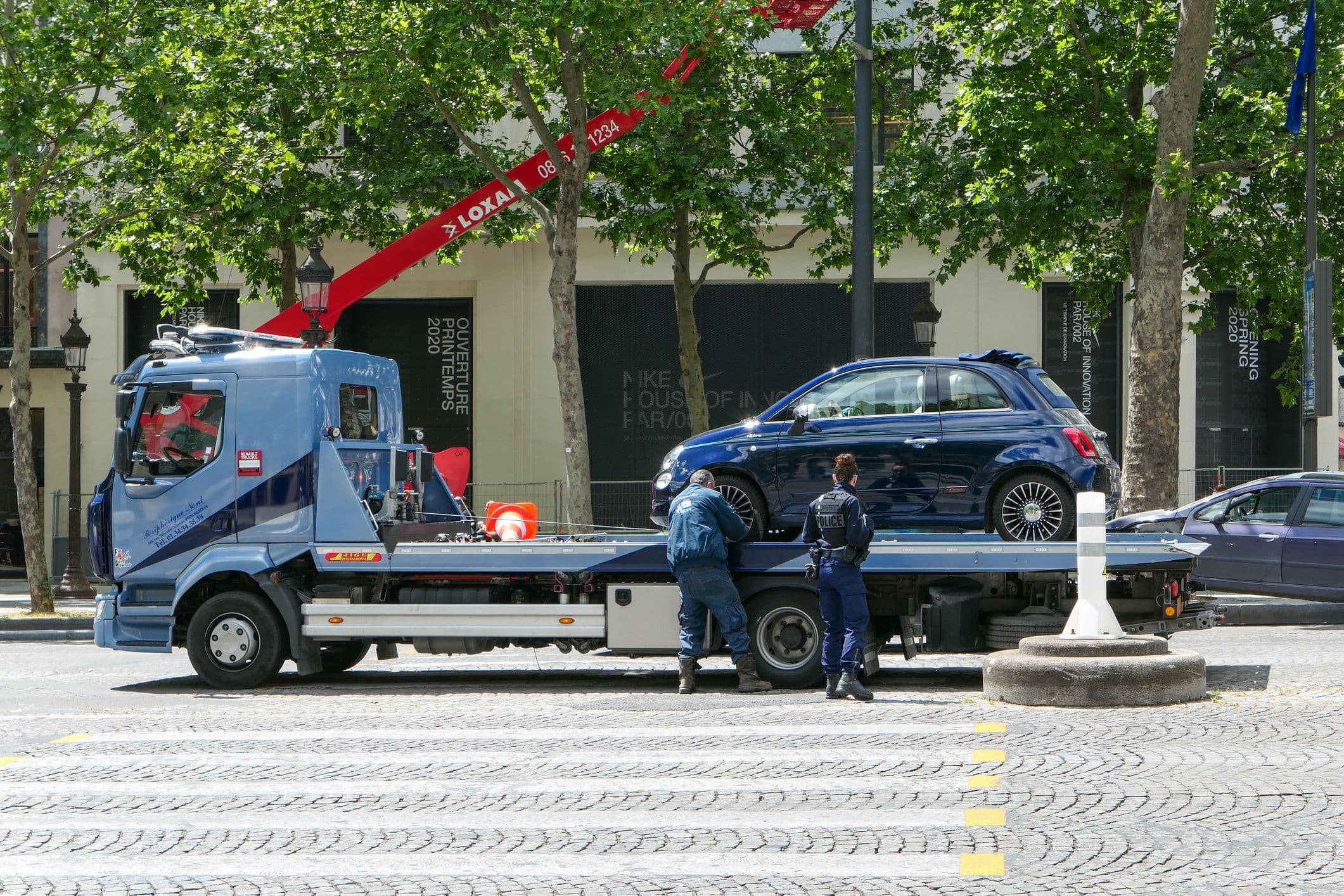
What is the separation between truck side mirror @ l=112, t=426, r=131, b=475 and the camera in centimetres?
1298

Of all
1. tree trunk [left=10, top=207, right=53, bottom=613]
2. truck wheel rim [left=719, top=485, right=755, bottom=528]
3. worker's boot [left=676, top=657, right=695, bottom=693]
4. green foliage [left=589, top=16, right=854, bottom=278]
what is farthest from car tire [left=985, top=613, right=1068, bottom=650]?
tree trunk [left=10, top=207, right=53, bottom=613]

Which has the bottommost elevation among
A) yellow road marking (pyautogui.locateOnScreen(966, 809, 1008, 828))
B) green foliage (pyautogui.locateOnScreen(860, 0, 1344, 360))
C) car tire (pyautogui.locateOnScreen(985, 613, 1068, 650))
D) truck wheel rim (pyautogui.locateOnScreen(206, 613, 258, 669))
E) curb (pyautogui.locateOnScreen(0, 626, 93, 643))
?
curb (pyautogui.locateOnScreen(0, 626, 93, 643))

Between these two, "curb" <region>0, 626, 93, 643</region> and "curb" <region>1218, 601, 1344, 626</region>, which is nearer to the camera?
"curb" <region>1218, 601, 1344, 626</region>

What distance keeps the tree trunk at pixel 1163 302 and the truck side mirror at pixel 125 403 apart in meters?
11.4

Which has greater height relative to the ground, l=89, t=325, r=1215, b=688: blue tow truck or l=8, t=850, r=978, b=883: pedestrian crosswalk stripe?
l=89, t=325, r=1215, b=688: blue tow truck

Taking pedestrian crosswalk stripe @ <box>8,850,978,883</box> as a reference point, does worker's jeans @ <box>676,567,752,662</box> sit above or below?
above

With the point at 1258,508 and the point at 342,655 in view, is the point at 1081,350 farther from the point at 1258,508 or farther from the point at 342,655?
the point at 342,655

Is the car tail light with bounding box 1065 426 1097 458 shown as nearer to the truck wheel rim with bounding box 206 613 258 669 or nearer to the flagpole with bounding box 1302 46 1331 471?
the truck wheel rim with bounding box 206 613 258 669

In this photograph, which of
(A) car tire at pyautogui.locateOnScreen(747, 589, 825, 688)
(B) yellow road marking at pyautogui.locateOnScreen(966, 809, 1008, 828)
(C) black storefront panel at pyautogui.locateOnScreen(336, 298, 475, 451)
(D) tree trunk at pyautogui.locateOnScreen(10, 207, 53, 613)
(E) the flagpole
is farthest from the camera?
(C) black storefront panel at pyautogui.locateOnScreen(336, 298, 475, 451)

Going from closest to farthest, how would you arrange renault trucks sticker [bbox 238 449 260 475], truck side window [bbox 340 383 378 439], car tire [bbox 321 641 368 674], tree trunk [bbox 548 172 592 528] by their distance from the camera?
renault trucks sticker [bbox 238 449 260 475] → truck side window [bbox 340 383 378 439] → car tire [bbox 321 641 368 674] → tree trunk [bbox 548 172 592 528]

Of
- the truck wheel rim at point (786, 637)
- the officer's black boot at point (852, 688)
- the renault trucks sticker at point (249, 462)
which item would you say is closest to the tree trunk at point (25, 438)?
the renault trucks sticker at point (249, 462)

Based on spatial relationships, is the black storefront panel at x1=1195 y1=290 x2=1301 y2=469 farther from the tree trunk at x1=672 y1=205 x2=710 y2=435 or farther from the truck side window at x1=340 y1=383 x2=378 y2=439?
the truck side window at x1=340 y1=383 x2=378 y2=439

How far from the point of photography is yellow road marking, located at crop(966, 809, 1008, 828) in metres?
6.91

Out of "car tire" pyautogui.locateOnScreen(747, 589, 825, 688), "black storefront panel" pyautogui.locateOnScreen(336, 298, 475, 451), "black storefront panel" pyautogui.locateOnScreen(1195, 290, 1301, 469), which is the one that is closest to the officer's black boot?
"car tire" pyautogui.locateOnScreen(747, 589, 825, 688)
